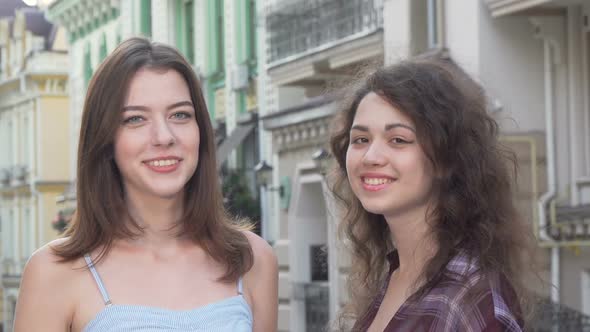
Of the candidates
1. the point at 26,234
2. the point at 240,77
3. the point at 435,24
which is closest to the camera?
the point at 435,24

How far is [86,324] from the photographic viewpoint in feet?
14.8

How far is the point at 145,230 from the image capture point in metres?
4.77

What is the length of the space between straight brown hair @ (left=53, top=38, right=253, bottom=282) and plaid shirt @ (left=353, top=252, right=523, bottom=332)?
0.92 m

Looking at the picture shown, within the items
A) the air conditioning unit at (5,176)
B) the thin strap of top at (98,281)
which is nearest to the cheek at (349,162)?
the thin strap of top at (98,281)

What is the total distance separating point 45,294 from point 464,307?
1.41 metres

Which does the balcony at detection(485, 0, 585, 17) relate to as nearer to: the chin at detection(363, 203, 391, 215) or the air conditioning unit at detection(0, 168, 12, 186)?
the chin at detection(363, 203, 391, 215)

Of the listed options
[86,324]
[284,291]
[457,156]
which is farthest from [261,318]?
[284,291]

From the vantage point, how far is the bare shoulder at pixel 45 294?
4.50m

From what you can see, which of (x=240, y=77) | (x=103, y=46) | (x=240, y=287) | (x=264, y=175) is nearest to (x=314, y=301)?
(x=264, y=175)

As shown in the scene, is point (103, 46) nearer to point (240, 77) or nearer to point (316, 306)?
point (240, 77)

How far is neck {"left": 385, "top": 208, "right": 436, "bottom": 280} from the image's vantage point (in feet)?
14.0

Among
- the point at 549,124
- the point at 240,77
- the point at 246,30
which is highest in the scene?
the point at 246,30

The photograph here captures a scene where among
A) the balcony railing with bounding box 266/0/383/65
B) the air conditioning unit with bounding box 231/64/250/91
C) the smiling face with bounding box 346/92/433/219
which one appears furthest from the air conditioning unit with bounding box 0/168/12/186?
the smiling face with bounding box 346/92/433/219

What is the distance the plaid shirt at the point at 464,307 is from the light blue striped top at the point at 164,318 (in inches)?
26.5
